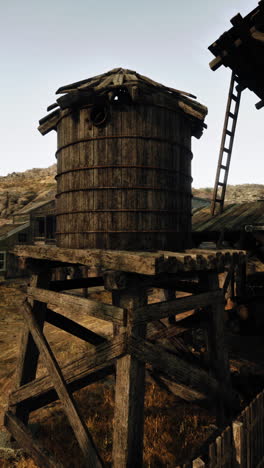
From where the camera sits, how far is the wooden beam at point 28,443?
14.0 feet

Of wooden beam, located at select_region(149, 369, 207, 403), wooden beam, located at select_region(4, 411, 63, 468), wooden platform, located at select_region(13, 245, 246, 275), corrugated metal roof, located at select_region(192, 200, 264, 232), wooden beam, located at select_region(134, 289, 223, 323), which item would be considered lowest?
wooden beam, located at select_region(4, 411, 63, 468)

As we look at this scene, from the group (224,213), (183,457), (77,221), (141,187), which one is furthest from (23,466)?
(224,213)

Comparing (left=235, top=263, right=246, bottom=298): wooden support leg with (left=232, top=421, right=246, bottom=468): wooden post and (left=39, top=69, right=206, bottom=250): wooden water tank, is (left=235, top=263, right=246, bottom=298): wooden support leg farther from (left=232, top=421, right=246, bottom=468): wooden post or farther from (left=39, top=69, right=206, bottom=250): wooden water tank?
(left=232, top=421, right=246, bottom=468): wooden post

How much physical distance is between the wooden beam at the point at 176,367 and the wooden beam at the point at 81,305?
372mm

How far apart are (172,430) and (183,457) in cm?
63

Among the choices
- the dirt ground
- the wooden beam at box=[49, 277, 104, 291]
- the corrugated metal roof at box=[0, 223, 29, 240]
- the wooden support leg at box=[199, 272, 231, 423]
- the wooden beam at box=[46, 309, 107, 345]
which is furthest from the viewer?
the corrugated metal roof at box=[0, 223, 29, 240]

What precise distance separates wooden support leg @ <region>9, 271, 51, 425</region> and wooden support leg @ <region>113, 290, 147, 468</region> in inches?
91.2

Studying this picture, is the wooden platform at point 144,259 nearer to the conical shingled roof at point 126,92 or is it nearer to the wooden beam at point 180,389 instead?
the conical shingled roof at point 126,92

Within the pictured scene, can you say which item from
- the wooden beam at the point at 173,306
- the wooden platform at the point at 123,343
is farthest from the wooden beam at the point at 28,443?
the wooden beam at the point at 173,306

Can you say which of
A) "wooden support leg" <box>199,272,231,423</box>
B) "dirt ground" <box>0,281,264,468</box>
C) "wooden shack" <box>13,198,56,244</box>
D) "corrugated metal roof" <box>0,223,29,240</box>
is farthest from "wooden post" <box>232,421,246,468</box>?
"corrugated metal roof" <box>0,223,29,240</box>

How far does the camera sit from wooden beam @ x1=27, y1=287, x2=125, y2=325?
373 cm

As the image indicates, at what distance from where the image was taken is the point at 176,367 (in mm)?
4113

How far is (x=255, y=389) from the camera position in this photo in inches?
224

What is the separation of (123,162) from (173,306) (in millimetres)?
2340
